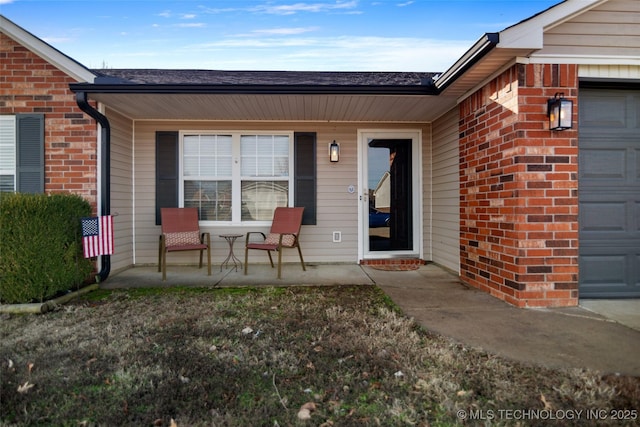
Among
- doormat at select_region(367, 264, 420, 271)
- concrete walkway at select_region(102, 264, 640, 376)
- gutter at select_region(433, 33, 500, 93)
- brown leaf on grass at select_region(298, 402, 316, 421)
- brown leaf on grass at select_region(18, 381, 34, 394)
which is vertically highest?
gutter at select_region(433, 33, 500, 93)

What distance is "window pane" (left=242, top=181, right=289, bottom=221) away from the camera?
534 cm

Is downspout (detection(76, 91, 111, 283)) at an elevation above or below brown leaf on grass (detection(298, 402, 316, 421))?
above

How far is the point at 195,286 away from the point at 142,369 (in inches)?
81.7

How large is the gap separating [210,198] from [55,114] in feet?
7.08

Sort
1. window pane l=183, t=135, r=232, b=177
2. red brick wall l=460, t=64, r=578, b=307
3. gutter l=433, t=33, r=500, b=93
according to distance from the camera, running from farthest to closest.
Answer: window pane l=183, t=135, r=232, b=177 → red brick wall l=460, t=64, r=578, b=307 → gutter l=433, t=33, r=500, b=93

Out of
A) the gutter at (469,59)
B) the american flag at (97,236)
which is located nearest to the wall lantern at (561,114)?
the gutter at (469,59)

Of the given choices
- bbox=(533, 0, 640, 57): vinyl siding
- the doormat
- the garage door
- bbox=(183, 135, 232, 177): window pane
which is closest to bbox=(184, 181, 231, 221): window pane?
bbox=(183, 135, 232, 177): window pane

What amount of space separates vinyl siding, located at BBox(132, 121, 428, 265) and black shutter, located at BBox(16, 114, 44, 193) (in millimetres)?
1197

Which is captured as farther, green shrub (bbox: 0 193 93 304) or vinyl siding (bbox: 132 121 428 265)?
vinyl siding (bbox: 132 121 428 265)

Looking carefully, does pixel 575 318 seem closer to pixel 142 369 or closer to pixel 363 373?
pixel 363 373

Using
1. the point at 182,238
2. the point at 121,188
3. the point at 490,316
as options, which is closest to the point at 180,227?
the point at 182,238

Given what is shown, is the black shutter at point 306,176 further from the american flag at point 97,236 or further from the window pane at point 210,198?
the american flag at point 97,236

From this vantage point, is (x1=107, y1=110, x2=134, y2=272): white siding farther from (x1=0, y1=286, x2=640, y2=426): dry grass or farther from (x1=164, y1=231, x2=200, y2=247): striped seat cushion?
(x1=0, y1=286, x2=640, y2=426): dry grass

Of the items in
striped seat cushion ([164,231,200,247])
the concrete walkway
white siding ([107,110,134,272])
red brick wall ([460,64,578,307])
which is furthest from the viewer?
striped seat cushion ([164,231,200,247])
